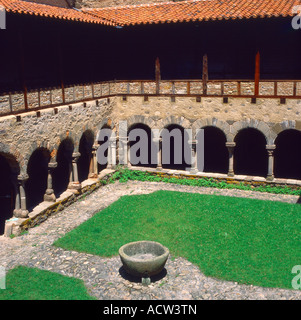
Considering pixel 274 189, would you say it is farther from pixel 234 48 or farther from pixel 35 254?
pixel 35 254

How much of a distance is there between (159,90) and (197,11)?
11.8 ft

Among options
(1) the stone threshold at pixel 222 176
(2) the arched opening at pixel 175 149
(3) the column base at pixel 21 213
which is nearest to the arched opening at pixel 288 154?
(1) the stone threshold at pixel 222 176

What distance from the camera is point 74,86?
50.8 feet

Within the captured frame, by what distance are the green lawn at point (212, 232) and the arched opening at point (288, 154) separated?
174 inches

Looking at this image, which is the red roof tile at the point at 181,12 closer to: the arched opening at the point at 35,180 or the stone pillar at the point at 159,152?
the stone pillar at the point at 159,152

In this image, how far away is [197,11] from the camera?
672 inches

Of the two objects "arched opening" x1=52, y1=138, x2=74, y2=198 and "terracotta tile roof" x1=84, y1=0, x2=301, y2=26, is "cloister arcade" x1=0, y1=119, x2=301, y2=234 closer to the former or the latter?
"arched opening" x1=52, y1=138, x2=74, y2=198

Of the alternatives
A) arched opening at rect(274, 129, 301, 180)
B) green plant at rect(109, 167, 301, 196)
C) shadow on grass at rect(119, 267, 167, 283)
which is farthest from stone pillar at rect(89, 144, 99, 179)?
arched opening at rect(274, 129, 301, 180)

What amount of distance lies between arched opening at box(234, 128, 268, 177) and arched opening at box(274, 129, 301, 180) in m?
0.60

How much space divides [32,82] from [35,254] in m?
6.41

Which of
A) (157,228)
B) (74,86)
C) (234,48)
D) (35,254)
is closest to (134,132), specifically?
(74,86)

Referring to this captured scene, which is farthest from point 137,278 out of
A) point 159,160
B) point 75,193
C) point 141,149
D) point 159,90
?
point 141,149

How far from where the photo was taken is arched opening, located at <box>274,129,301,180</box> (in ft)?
61.6

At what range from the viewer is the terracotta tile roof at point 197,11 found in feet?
50.8
